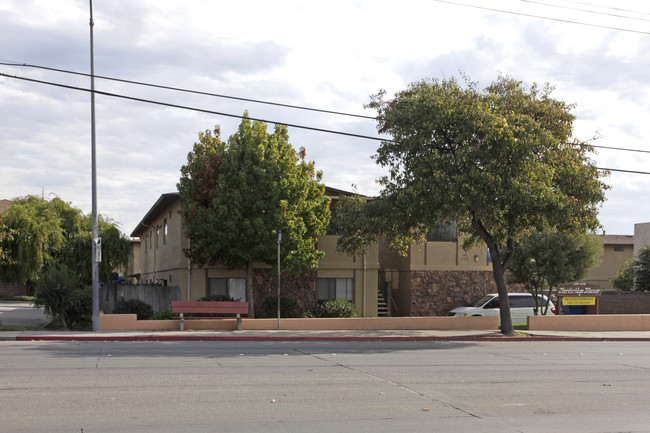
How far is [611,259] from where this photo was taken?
5125cm

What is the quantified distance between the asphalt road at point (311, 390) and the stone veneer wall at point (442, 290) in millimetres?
12790

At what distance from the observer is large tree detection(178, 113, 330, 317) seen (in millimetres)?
23844

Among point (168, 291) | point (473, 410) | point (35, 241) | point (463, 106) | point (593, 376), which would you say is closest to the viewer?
point (473, 410)

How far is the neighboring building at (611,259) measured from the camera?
166ft

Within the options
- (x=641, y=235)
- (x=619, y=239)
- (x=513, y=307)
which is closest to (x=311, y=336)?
(x=513, y=307)

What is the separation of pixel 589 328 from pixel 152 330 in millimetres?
17021

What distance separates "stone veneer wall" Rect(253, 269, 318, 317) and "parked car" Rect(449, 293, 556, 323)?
598 cm

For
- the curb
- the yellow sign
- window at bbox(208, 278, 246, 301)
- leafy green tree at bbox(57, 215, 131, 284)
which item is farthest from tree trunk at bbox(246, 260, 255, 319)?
leafy green tree at bbox(57, 215, 131, 284)

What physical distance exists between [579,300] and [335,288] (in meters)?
10.4

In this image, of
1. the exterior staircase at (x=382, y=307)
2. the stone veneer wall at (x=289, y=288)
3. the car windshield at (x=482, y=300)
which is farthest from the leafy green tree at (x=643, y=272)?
the stone veneer wall at (x=289, y=288)

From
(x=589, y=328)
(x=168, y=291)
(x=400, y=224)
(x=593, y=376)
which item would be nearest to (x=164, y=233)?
(x=168, y=291)

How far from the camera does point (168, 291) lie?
95.1ft

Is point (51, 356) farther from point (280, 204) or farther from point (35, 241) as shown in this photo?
point (35, 241)

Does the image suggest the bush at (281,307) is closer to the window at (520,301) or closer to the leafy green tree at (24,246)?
the window at (520,301)
